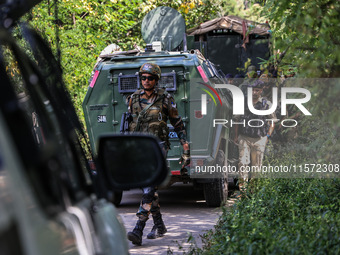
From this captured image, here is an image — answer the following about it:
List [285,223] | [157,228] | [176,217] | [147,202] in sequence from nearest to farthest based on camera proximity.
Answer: [285,223]
[147,202]
[157,228]
[176,217]

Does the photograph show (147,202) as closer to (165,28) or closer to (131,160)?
(131,160)

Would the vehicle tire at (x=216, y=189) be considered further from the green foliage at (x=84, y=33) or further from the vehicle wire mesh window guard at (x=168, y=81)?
the green foliage at (x=84, y=33)

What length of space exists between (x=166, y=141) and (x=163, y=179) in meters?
5.27

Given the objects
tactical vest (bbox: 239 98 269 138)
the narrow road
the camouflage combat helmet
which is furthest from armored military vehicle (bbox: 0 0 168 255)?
tactical vest (bbox: 239 98 269 138)

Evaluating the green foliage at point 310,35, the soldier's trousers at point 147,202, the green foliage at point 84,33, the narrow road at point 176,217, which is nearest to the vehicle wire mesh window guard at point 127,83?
the green foliage at point 84,33

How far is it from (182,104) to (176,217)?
1743 millimetres

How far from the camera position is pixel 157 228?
777 cm

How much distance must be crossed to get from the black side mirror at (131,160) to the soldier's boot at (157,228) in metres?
5.32

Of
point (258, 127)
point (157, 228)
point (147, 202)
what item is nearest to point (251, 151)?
point (258, 127)

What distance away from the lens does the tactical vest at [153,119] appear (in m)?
7.62

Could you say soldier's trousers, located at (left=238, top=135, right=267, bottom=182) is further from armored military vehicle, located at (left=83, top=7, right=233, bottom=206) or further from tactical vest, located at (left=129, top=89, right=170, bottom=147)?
tactical vest, located at (left=129, top=89, right=170, bottom=147)

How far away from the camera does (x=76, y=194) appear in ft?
5.89

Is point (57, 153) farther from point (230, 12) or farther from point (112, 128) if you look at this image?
point (230, 12)

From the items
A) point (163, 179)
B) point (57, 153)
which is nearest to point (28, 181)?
point (57, 153)
